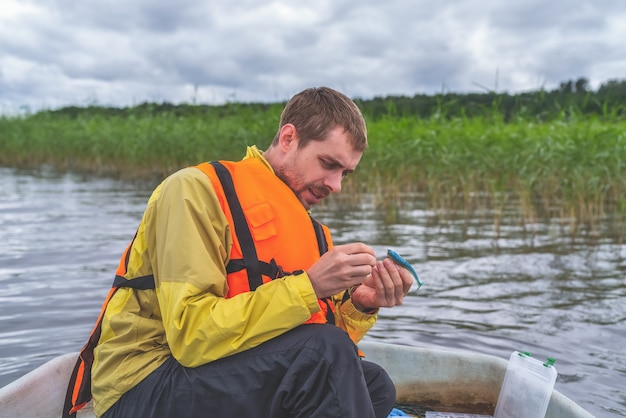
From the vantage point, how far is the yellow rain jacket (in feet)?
6.17

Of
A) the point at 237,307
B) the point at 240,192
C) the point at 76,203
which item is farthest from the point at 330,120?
the point at 76,203

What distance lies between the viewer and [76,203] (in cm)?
1112

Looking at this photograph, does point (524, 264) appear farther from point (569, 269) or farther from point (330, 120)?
point (330, 120)

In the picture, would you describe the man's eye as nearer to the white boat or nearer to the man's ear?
the man's ear

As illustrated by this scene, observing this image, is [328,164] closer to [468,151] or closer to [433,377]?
[433,377]

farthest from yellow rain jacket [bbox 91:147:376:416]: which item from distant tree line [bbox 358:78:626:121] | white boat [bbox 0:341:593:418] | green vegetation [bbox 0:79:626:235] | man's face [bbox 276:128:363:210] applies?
distant tree line [bbox 358:78:626:121]

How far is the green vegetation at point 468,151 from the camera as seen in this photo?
8.36 meters

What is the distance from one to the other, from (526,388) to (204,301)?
61.6 inches

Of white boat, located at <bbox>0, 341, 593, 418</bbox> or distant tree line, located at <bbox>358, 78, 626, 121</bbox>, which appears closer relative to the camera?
white boat, located at <bbox>0, 341, 593, 418</bbox>

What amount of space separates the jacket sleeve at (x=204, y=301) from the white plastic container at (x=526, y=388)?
121cm

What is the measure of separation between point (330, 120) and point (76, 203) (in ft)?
32.1

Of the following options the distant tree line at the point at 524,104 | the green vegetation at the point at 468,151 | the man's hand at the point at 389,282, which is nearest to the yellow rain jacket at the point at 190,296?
the man's hand at the point at 389,282

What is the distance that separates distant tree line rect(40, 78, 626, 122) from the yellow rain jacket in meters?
7.58

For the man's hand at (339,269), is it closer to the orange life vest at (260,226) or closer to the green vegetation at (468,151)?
the orange life vest at (260,226)
